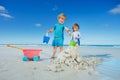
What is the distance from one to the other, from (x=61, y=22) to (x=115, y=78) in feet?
12.9

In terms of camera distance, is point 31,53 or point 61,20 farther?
point 61,20

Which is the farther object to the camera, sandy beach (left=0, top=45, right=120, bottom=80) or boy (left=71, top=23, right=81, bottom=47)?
boy (left=71, top=23, right=81, bottom=47)

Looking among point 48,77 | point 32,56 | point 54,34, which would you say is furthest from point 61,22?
point 48,77

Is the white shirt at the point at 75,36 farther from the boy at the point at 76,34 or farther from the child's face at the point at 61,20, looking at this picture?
the child's face at the point at 61,20

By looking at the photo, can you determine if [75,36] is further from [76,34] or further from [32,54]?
[32,54]

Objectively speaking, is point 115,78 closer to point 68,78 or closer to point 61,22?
point 68,78

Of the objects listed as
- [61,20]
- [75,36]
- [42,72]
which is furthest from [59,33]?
[42,72]

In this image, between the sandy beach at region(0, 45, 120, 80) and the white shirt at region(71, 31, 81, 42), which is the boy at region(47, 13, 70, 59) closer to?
the white shirt at region(71, 31, 81, 42)

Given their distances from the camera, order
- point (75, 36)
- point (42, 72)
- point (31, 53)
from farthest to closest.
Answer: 1. point (75, 36)
2. point (31, 53)
3. point (42, 72)

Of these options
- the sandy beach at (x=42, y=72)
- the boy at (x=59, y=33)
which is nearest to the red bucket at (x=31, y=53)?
the sandy beach at (x=42, y=72)

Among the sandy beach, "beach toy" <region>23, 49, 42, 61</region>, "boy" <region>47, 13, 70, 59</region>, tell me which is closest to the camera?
the sandy beach

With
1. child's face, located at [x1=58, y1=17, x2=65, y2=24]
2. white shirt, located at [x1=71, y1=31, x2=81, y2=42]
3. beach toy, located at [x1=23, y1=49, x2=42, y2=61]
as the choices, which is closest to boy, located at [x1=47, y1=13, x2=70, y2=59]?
child's face, located at [x1=58, y1=17, x2=65, y2=24]

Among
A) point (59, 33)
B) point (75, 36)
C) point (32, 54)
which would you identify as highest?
point (59, 33)

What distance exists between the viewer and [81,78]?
9.48 feet
